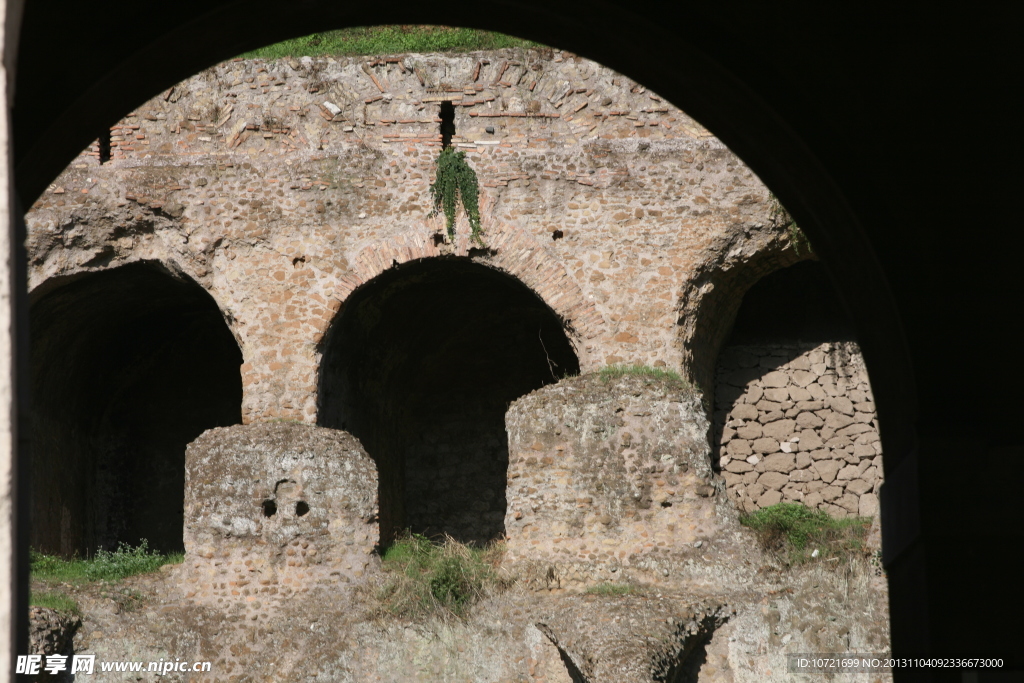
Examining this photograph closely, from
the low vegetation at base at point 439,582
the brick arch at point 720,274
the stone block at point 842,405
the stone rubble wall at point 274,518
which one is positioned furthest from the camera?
the stone block at point 842,405

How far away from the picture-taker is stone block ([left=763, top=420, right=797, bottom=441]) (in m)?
11.5

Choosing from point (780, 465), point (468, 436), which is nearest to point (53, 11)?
point (780, 465)

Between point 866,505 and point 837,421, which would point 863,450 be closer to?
point 837,421

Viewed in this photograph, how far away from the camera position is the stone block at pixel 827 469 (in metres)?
11.3

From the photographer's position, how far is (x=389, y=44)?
11.4 metres

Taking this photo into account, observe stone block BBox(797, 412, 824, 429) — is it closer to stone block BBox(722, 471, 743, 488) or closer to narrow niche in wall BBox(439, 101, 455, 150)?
stone block BBox(722, 471, 743, 488)

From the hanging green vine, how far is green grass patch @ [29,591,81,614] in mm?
4508

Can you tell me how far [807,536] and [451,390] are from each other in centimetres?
509

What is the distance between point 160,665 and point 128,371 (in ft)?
15.9

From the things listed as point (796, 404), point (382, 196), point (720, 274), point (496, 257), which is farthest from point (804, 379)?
point (382, 196)

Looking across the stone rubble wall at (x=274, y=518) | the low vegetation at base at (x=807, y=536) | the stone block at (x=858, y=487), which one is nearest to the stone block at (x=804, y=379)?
the stone block at (x=858, y=487)

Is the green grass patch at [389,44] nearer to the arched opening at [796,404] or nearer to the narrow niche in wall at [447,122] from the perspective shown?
the narrow niche in wall at [447,122]

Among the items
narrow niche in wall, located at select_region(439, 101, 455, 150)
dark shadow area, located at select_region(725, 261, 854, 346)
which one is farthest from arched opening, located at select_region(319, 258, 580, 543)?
dark shadow area, located at select_region(725, 261, 854, 346)

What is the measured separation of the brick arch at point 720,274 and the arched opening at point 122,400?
5.09 m
